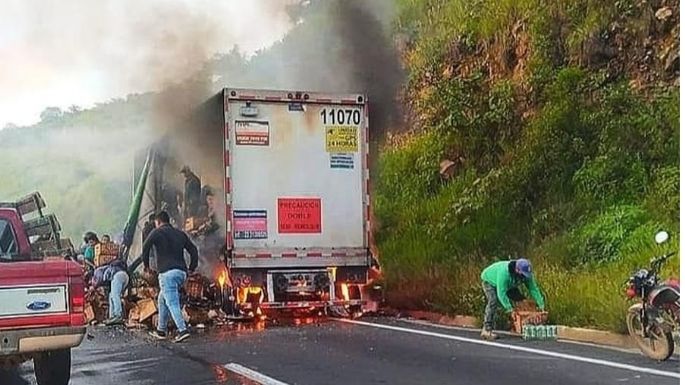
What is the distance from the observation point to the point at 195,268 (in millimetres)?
9039

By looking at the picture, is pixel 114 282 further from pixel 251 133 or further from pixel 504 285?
pixel 504 285

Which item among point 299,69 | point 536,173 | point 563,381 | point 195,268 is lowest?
point 563,381

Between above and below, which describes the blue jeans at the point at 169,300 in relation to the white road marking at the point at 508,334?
above

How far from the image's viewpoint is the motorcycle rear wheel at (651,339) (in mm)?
7141

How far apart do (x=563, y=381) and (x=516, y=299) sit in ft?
6.32

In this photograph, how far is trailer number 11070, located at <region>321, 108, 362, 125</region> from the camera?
9688 millimetres

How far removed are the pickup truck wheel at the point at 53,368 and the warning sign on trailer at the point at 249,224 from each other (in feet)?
10.2

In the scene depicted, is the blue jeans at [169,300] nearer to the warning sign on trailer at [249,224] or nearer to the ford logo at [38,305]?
the warning sign on trailer at [249,224]

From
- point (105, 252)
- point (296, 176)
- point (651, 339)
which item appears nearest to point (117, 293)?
point (105, 252)

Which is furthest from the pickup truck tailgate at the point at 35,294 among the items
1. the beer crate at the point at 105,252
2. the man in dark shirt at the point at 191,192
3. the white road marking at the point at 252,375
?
the man in dark shirt at the point at 191,192

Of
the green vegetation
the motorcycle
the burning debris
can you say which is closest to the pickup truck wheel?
the burning debris

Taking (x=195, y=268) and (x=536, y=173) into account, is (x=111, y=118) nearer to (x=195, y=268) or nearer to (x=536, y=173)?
(x=195, y=268)

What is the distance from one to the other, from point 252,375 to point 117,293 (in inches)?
83.5

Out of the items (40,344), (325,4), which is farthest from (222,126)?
(40,344)
